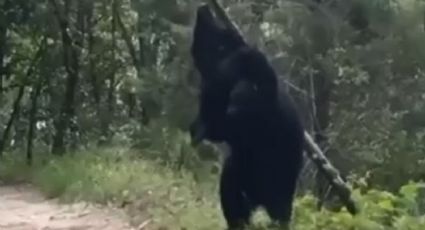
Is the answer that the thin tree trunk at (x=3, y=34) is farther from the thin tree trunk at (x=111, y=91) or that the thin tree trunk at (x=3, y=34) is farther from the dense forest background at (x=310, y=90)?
the thin tree trunk at (x=111, y=91)

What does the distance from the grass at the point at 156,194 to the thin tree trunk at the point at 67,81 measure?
1.33 meters

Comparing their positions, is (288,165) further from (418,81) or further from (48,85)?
(48,85)

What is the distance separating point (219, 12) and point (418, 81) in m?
4.94

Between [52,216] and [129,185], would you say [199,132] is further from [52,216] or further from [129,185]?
[129,185]

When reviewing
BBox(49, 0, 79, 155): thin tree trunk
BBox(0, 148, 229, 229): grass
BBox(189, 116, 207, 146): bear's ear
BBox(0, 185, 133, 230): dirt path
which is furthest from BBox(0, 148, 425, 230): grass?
BBox(49, 0, 79, 155): thin tree trunk

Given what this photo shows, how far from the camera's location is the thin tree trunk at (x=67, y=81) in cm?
1430

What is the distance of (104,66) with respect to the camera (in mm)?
16266

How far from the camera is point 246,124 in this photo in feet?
21.3

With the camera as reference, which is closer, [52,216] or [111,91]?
[52,216]

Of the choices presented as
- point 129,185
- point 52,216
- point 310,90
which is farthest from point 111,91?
point 52,216

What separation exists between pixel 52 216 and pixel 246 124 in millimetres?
3107

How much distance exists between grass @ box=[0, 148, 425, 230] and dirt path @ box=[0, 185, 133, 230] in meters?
0.18

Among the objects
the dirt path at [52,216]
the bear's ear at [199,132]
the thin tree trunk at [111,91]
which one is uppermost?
the thin tree trunk at [111,91]

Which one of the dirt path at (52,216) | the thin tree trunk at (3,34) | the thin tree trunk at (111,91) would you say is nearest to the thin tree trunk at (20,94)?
the thin tree trunk at (3,34)
